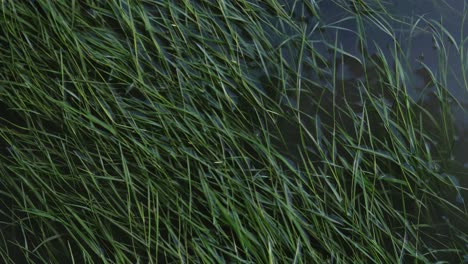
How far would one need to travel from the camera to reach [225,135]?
1687 millimetres

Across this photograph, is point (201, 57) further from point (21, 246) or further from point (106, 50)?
point (21, 246)

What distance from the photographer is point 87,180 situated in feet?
5.58

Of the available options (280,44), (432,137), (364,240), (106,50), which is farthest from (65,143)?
(432,137)

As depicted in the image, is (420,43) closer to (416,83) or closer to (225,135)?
(416,83)

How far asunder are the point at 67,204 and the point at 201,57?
0.40 metres

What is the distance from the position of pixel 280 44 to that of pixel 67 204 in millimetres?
541

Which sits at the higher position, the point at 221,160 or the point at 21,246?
the point at 221,160

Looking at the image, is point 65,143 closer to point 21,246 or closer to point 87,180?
point 87,180

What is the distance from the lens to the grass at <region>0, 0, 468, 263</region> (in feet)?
5.47

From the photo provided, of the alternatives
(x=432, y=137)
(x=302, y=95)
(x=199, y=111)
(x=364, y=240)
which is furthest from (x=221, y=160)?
(x=432, y=137)

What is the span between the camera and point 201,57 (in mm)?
1723

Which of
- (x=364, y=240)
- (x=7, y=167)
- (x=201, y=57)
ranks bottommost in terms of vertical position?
(x=364, y=240)

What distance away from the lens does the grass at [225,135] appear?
1668 millimetres

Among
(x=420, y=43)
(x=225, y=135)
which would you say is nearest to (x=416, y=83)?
(x=420, y=43)
